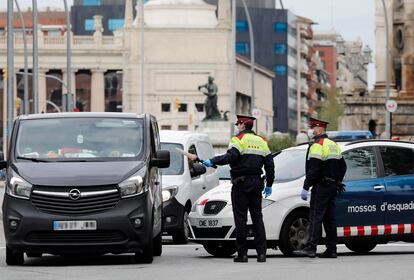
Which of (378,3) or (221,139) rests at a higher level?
(378,3)

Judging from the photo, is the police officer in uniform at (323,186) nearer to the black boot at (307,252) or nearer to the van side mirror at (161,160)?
the black boot at (307,252)

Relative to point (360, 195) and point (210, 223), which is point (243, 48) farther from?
point (210, 223)

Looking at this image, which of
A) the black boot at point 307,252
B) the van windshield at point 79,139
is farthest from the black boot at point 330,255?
the van windshield at point 79,139

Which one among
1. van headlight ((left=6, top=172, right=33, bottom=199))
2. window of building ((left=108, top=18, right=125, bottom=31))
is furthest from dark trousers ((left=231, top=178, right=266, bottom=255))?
window of building ((left=108, top=18, right=125, bottom=31))

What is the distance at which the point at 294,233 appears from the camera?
21453mm

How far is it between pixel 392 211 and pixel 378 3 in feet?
197

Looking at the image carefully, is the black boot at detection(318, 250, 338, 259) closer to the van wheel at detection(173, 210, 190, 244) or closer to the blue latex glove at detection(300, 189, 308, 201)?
the blue latex glove at detection(300, 189, 308, 201)

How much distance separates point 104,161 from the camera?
20.0 meters

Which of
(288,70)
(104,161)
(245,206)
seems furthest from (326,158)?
(288,70)

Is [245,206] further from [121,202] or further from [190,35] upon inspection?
[190,35]

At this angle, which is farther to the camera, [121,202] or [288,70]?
[288,70]

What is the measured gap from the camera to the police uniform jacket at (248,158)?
20.4m

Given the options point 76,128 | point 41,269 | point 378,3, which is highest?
point 378,3

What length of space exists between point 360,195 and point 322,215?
106 cm
